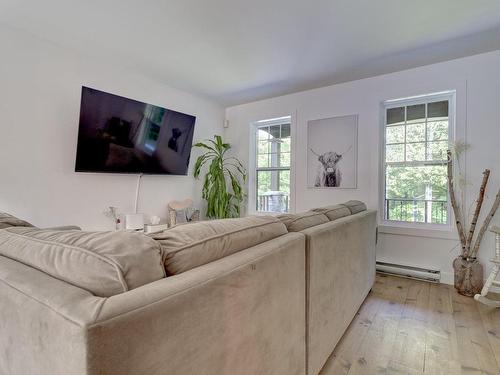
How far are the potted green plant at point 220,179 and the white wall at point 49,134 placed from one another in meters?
1.13

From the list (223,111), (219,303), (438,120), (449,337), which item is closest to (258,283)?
(219,303)

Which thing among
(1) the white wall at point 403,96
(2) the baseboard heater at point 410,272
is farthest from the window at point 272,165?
(2) the baseboard heater at point 410,272

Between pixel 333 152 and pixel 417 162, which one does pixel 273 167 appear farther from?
pixel 417 162

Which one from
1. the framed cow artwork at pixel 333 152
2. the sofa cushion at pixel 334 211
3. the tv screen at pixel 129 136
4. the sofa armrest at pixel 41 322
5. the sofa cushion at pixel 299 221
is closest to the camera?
the sofa armrest at pixel 41 322

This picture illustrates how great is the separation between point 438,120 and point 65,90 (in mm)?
3954

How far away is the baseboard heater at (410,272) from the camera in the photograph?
274 centimetres

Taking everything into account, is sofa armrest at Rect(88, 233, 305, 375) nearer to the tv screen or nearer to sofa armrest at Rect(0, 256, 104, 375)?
sofa armrest at Rect(0, 256, 104, 375)

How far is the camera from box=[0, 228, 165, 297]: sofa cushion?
23.6 inches

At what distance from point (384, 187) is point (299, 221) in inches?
88.7

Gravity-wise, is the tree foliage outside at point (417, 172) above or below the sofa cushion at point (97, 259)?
above

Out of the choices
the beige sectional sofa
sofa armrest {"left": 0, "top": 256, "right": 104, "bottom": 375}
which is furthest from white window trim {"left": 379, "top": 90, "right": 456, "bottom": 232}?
sofa armrest {"left": 0, "top": 256, "right": 104, "bottom": 375}

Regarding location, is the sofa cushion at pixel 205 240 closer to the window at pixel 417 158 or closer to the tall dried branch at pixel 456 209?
the tall dried branch at pixel 456 209

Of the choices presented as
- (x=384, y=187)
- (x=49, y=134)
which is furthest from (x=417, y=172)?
(x=49, y=134)

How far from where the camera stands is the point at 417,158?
9.89 feet
